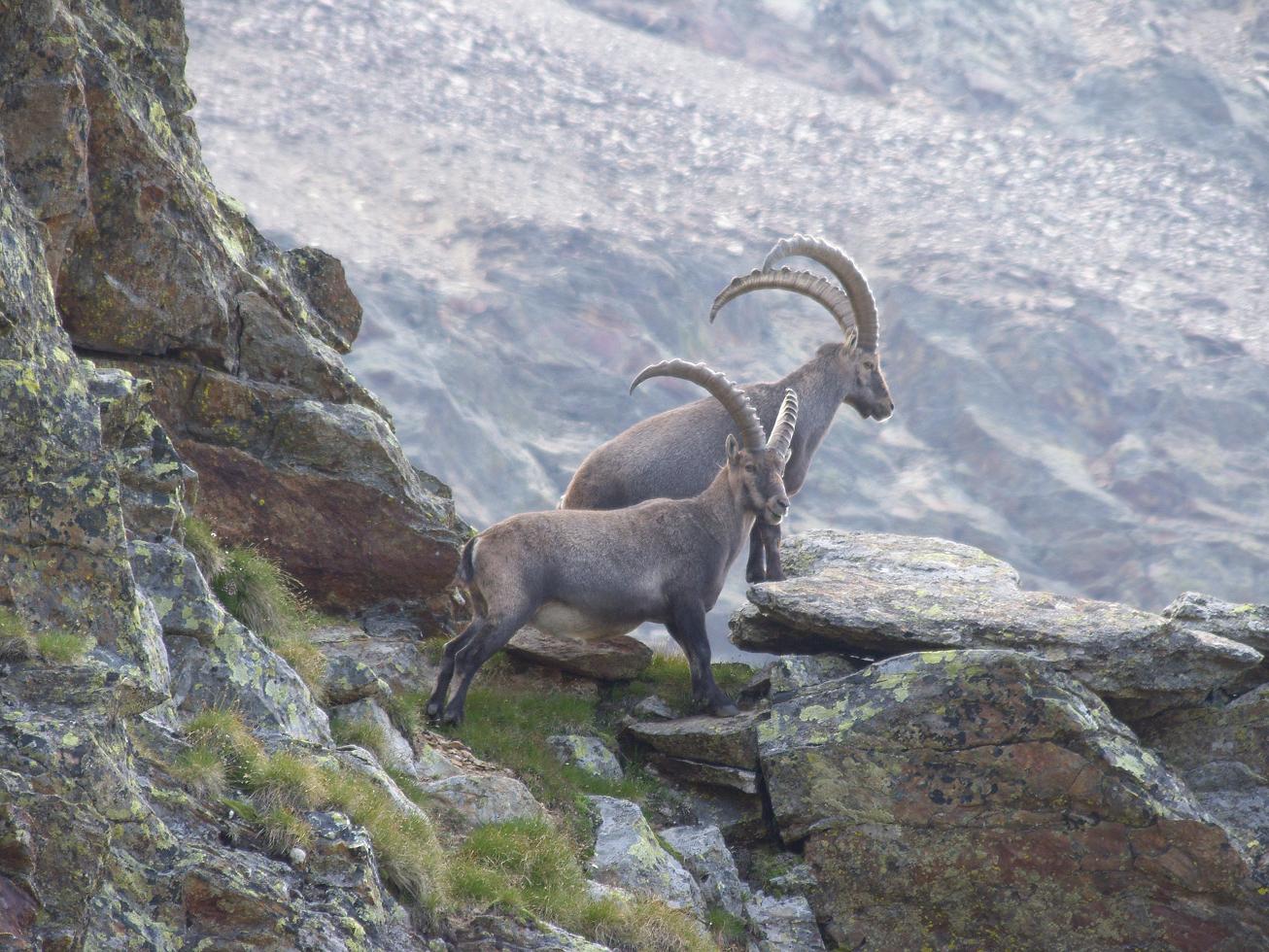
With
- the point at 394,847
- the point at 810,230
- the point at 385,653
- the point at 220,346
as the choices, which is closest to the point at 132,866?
the point at 394,847

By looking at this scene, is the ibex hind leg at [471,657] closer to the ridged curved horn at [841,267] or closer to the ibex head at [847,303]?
the ibex head at [847,303]

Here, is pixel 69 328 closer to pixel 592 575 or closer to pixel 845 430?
pixel 592 575

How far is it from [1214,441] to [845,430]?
29003 millimetres

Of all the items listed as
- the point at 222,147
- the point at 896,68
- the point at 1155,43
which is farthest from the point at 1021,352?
the point at 222,147

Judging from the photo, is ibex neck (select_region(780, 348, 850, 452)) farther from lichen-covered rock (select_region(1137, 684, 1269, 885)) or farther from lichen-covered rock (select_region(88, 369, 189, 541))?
lichen-covered rock (select_region(88, 369, 189, 541))

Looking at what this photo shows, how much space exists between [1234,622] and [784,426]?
4.80 meters

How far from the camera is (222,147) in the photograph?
110062mm

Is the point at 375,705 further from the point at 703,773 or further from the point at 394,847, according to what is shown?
the point at 703,773

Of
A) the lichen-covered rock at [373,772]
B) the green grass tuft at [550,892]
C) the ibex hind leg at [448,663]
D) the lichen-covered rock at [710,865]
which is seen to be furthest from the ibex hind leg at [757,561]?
the lichen-covered rock at [373,772]

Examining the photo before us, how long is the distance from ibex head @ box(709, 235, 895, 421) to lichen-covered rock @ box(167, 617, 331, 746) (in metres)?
8.37

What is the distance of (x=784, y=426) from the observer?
15016mm

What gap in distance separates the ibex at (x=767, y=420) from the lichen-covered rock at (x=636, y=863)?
451cm

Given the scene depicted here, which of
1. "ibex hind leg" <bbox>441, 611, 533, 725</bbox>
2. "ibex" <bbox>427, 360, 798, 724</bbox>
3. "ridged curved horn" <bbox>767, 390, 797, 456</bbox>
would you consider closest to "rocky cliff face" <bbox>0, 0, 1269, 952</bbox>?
"ibex hind leg" <bbox>441, 611, 533, 725</bbox>

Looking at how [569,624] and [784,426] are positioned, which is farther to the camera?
[784,426]
